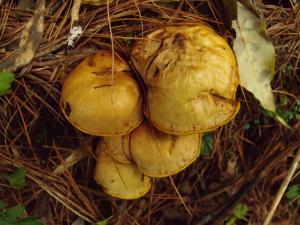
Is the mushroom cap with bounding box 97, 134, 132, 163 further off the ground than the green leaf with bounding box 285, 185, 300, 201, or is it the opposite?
the mushroom cap with bounding box 97, 134, 132, 163

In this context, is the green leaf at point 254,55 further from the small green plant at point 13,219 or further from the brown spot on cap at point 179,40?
the small green plant at point 13,219

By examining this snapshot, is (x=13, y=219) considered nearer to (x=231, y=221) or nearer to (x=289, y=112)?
(x=231, y=221)

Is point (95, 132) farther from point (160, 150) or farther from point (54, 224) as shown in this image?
point (54, 224)

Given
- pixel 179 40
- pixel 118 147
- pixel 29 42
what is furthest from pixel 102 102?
pixel 29 42

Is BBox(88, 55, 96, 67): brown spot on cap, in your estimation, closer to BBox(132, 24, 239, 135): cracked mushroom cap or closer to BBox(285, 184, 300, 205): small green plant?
BBox(132, 24, 239, 135): cracked mushroom cap

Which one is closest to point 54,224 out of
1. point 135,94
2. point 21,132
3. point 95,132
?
point 21,132

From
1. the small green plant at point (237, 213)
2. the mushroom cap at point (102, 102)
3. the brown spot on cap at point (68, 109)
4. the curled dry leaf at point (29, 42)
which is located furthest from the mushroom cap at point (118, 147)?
the small green plant at point (237, 213)

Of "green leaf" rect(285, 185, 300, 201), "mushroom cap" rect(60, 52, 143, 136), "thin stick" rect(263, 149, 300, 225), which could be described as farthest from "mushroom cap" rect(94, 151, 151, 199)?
"green leaf" rect(285, 185, 300, 201)

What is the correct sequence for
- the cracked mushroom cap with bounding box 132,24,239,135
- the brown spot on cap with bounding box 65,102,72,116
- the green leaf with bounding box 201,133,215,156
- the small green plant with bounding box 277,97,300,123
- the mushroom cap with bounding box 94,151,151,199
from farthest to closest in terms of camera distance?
the small green plant with bounding box 277,97,300,123
the green leaf with bounding box 201,133,215,156
the mushroom cap with bounding box 94,151,151,199
the brown spot on cap with bounding box 65,102,72,116
the cracked mushroom cap with bounding box 132,24,239,135
